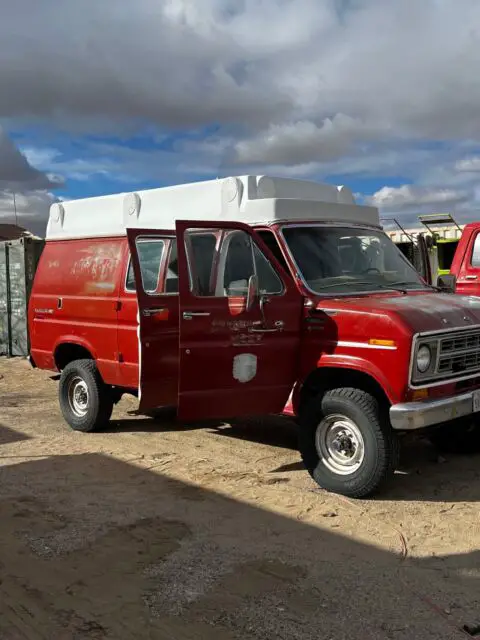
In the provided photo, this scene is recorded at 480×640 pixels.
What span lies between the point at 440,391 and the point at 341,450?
91cm

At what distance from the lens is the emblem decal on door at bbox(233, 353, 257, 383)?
507 centimetres

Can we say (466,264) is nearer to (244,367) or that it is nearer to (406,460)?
(406,460)

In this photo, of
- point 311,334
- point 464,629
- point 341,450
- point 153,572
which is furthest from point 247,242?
point 464,629

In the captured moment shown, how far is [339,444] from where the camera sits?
511 centimetres

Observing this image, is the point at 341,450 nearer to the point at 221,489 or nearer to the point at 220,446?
A: the point at 221,489

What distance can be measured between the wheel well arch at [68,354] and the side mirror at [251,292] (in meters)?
2.75

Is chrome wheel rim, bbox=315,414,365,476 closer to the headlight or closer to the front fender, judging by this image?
the front fender

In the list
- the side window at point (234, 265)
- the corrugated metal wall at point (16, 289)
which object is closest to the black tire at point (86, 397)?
the side window at point (234, 265)

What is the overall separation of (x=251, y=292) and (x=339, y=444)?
1.42 metres

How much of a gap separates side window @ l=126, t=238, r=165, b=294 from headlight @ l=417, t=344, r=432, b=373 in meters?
2.39

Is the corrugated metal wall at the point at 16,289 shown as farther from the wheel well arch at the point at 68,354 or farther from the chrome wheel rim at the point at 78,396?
the chrome wheel rim at the point at 78,396

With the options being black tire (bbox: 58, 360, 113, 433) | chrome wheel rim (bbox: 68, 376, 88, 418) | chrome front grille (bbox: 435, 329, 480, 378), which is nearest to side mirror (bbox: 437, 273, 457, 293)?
chrome front grille (bbox: 435, 329, 480, 378)

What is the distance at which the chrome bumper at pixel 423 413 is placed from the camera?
14.8ft

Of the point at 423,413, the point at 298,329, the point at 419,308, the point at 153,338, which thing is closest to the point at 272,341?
the point at 298,329
